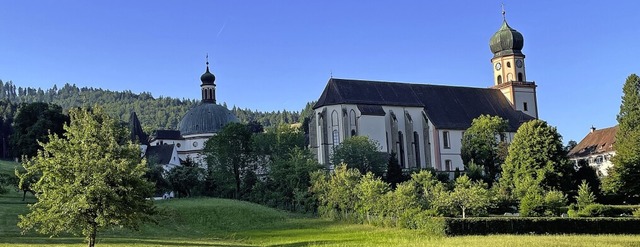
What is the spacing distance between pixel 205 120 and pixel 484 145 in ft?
167

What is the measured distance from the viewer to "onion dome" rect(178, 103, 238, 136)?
111431mm

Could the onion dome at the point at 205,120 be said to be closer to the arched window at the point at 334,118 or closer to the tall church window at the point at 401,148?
the arched window at the point at 334,118

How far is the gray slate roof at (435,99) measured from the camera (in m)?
79.7

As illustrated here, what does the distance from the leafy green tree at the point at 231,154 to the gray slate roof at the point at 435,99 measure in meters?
9.74

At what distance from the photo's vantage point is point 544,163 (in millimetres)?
61094

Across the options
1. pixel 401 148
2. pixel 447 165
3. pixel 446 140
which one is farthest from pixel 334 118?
pixel 447 165

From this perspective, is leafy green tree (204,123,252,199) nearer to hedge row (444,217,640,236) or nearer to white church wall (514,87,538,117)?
white church wall (514,87,538,117)

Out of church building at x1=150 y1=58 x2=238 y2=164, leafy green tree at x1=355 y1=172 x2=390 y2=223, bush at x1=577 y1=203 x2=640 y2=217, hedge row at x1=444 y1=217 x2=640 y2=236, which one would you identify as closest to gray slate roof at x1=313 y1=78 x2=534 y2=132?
leafy green tree at x1=355 y1=172 x2=390 y2=223

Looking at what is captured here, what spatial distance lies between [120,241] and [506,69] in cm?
6801

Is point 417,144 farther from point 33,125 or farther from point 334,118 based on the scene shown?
point 33,125

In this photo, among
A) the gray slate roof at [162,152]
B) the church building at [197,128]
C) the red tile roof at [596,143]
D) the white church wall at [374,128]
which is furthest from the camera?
the church building at [197,128]

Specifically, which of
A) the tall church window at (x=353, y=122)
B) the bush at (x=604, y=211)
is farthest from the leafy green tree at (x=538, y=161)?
the tall church window at (x=353, y=122)

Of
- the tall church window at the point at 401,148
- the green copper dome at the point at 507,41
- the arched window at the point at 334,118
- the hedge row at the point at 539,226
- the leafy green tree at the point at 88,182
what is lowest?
the hedge row at the point at 539,226

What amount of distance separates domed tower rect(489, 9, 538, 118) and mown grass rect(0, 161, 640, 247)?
143 feet
